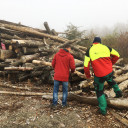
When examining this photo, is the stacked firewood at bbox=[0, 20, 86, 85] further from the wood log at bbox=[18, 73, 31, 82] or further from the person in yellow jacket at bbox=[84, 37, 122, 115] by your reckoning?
the person in yellow jacket at bbox=[84, 37, 122, 115]

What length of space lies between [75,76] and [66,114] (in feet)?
8.87

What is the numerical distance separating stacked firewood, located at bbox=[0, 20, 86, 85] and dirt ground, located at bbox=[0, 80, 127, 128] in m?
2.08

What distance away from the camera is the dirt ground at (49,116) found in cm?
343

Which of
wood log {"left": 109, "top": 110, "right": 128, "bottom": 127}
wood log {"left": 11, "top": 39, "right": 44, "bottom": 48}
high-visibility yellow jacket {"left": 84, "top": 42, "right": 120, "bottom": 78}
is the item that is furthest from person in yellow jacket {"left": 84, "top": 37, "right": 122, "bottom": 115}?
wood log {"left": 11, "top": 39, "right": 44, "bottom": 48}

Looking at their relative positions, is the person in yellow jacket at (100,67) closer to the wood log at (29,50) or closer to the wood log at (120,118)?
the wood log at (120,118)

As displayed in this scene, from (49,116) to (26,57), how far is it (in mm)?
4741

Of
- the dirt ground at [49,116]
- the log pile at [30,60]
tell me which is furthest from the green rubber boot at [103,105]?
the log pile at [30,60]

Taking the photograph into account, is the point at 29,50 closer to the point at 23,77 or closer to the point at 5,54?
the point at 5,54

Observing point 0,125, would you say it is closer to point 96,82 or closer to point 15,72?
point 96,82

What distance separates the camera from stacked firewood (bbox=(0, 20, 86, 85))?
6945mm

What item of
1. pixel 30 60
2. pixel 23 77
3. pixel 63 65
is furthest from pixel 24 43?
pixel 63 65

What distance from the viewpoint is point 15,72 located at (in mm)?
7363

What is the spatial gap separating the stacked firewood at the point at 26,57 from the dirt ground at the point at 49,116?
208cm

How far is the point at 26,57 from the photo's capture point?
786cm
